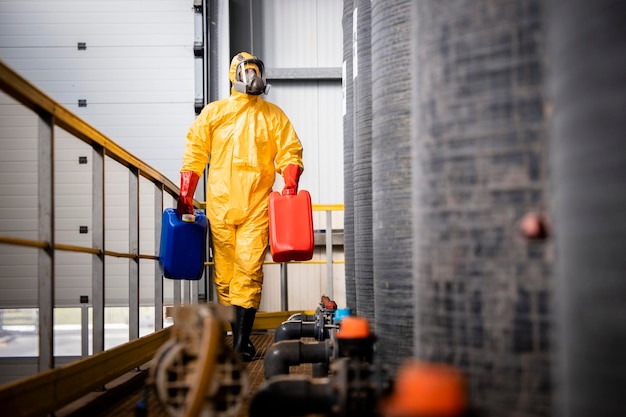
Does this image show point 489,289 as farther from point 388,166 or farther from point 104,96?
point 104,96

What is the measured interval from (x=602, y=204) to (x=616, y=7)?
12.2 inches

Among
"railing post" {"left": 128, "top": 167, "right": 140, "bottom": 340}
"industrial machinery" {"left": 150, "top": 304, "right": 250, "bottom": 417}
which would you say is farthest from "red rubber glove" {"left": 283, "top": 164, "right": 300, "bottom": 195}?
"industrial machinery" {"left": 150, "top": 304, "right": 250, "bottom": 417}

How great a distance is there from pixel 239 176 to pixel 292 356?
1.97 metres

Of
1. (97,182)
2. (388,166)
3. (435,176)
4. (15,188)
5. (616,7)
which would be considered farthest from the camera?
(15,188)

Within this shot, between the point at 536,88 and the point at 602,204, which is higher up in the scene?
the point at 536,88

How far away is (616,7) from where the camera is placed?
43.4 inches

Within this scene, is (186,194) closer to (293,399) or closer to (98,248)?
(98,248)

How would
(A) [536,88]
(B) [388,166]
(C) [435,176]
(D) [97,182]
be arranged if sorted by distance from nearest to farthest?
(A) [536,88]
(C) [435,176]
(B) [388,166]
(D) [97,182]

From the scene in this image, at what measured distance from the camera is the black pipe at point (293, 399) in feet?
6.82

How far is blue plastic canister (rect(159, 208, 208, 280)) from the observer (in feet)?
15.0

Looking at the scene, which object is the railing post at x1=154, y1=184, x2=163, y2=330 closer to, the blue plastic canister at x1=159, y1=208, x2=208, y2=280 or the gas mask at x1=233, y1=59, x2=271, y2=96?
the blue plastic canister at x1=159, y1=208, x2=208, y2=280

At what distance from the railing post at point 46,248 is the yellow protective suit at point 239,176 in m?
1.98

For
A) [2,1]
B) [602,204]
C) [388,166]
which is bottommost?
[602,204]

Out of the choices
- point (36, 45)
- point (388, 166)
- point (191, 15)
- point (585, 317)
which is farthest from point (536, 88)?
point (36, 45)
